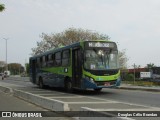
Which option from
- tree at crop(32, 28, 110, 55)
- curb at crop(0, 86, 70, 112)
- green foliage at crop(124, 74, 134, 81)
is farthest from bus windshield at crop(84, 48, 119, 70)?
tree at crop(32, 28, 110, 55)

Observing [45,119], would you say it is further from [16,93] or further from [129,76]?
[129,76]

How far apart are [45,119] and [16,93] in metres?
12.2

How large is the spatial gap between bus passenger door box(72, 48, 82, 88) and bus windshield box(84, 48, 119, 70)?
613 millimetres

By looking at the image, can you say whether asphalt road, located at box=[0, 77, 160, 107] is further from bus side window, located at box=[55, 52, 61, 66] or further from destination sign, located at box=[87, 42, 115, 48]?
bus side window, located at box=[55, 52, 61, 66]

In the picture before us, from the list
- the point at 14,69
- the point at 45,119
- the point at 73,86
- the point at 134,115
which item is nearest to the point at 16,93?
the point at 73,86

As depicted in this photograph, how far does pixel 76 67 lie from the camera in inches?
960

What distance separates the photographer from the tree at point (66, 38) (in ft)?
234

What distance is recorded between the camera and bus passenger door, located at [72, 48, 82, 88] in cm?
2380

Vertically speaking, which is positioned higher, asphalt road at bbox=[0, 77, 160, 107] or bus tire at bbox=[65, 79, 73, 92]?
bus tire at bbox=[65, 79, 73, 92]

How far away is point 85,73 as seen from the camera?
2319 centimetres

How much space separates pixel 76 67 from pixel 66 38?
47.4 meters

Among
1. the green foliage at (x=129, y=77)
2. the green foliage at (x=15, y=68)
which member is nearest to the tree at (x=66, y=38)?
the green foliage at (x=129, y=77)

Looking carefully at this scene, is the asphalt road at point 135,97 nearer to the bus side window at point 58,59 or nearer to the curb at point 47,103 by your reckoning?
the bus side window at point 58,59

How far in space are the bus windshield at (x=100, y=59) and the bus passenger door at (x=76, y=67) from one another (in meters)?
0.61
